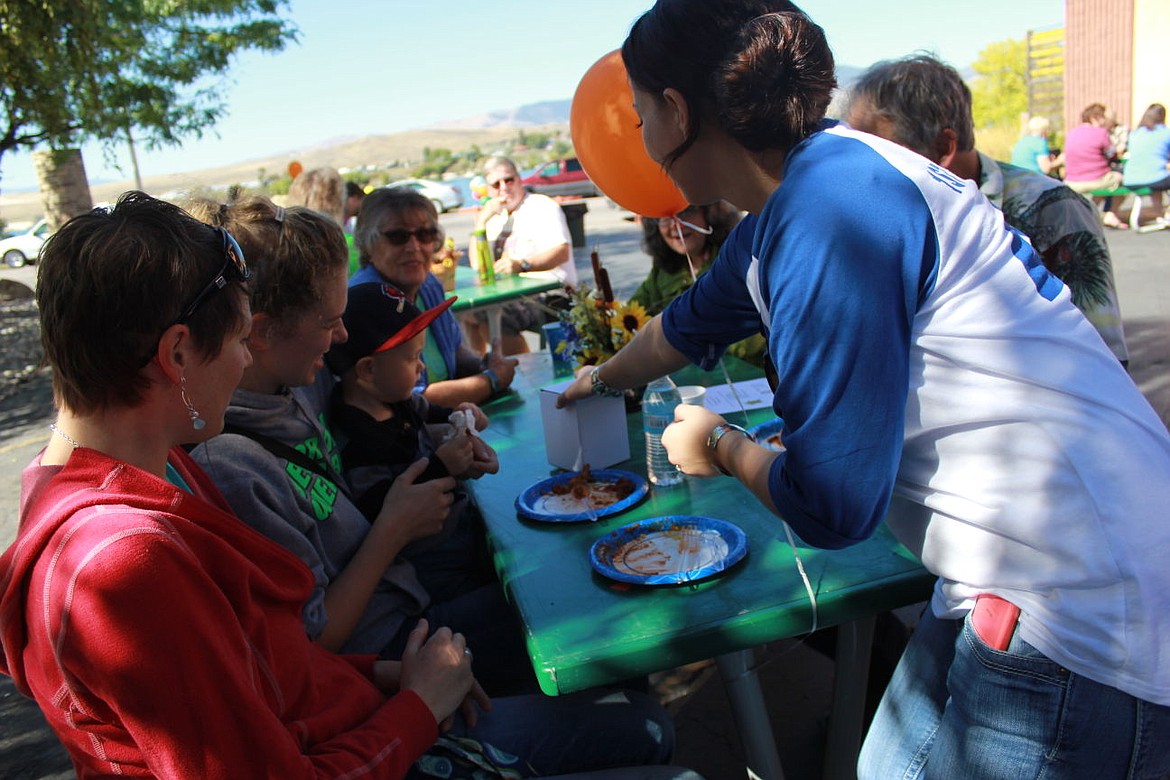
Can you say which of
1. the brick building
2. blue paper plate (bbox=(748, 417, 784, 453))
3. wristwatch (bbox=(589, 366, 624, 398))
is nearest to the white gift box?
wristwatch (bbox=(589, 366, 624, 398))

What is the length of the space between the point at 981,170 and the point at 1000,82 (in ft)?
125

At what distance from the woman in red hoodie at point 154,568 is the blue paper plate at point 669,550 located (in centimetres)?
50

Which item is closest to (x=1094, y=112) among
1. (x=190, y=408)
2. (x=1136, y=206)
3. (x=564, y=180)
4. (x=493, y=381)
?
(x=1136, y=206)

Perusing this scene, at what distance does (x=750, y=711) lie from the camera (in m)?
1.89

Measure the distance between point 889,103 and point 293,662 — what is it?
2.31 metres

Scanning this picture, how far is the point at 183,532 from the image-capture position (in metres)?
1.26

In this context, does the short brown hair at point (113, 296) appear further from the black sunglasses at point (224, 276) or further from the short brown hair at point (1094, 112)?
the short brown hair at point (1094, 112)

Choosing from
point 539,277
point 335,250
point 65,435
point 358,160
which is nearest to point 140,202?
point 65,435

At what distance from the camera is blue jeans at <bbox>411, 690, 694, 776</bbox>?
1781mm

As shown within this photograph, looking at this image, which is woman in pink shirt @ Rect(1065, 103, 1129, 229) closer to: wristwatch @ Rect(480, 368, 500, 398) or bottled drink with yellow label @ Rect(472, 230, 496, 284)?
bottled drink with yellow label @ Rect(472, 230, 496, 284)

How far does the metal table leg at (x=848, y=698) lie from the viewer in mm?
2035

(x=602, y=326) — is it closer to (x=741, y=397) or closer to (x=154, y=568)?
(x=741, y=397)

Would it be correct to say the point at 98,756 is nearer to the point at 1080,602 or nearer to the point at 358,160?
the point at 1080,602

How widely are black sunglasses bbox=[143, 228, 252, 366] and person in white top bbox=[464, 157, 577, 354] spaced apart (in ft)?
16.8
